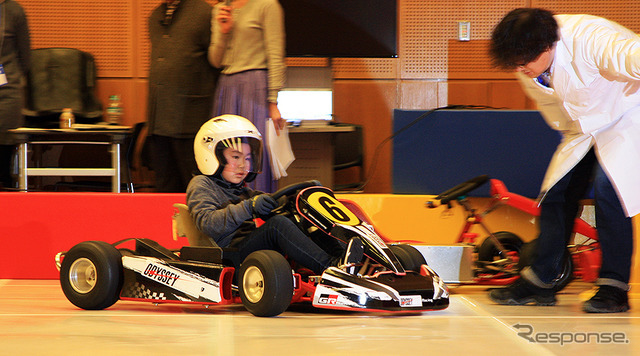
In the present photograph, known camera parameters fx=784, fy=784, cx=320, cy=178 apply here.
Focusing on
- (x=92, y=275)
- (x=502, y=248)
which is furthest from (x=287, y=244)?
(x=502, y=248)

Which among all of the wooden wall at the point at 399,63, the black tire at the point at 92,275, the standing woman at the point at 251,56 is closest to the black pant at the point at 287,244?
the black tire at the point at 92,275

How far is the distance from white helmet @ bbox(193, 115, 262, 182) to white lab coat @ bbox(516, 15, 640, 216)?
1.37m

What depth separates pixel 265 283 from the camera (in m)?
3.06

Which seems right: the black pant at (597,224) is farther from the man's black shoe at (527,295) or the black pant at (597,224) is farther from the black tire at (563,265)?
the black tire at (563,265)

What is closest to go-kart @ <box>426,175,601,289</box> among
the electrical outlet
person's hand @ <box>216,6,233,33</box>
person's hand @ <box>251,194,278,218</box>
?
person's hand @ <box>251,194,278,218</box>

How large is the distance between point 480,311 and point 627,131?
0.97 m

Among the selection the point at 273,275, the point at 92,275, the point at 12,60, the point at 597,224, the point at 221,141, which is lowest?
the point at 92,275

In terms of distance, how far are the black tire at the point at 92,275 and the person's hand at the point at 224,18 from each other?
5.27 ft

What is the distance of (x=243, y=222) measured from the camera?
360 cm

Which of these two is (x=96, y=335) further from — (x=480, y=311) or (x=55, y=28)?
(x=55, y=28)

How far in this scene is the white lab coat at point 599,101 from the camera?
10.5 feet

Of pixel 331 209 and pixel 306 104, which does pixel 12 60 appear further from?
pixel 331 209

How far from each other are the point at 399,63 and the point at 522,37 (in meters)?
3.44

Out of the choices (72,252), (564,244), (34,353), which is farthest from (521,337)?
(72,252)
